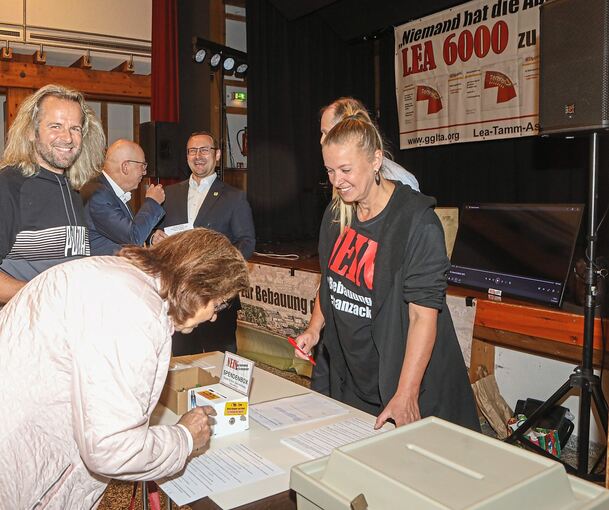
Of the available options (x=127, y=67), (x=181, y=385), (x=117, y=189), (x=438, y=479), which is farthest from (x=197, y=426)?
(x=127, y=67)

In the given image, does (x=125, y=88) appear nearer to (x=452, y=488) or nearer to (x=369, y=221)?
(x=369, y=221)

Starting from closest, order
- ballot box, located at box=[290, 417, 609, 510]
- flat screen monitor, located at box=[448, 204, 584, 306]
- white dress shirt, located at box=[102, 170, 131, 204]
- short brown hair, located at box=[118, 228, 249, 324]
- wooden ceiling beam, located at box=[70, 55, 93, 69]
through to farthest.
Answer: ballot box, located at box=[290, 417, 609, 510]
short brown hair, located at box=[118, 228, 249, 324]
flat screen monitor, located at box=[448, 204, 584, 306]
white dress shirt, located at box=[102, 170, 131, 204]
wooden ceiling beam, located at box=[70, 55, 93, 69]

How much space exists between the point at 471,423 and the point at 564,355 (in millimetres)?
Answer: 1308

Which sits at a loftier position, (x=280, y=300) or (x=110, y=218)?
(x=110, y=218)

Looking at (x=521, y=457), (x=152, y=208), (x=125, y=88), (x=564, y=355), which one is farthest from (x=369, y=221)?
(x=125, y=88)

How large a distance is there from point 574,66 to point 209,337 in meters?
2.32

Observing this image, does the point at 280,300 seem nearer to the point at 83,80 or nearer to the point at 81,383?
the point at 81,383

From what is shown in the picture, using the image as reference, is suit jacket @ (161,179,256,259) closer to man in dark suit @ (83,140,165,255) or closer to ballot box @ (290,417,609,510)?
man in dark suit @ (83,140,165,255)

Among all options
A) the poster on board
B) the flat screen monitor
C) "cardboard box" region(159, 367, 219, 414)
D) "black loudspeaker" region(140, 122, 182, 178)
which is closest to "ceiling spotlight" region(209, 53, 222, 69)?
"black loudspeaker" region(140, 122, 182, 178)

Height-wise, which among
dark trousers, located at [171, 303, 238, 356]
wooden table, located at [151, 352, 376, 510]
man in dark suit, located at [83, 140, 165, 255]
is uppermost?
man in dark suit, located at [83, 140, 165, 255]

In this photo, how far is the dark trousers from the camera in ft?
11.7

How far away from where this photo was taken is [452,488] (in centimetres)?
82

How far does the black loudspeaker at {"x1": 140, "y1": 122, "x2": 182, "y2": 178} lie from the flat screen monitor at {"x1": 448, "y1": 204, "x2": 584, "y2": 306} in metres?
2.61

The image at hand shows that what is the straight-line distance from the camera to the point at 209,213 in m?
3.47
